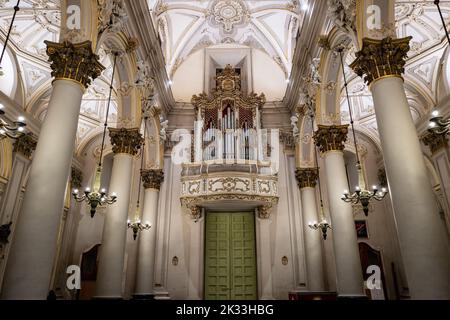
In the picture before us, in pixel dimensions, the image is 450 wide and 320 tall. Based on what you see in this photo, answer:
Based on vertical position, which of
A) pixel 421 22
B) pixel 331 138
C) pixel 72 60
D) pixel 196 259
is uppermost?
pixel 421 22

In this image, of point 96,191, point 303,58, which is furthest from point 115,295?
point 303,58

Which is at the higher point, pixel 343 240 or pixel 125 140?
pixel 125 140

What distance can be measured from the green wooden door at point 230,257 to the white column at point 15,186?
661 centimetres

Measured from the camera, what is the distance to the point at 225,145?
12172 millimetres

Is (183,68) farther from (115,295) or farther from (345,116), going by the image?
(115,295)

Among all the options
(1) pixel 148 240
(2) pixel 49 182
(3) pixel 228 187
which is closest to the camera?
(2) pixel 49 182

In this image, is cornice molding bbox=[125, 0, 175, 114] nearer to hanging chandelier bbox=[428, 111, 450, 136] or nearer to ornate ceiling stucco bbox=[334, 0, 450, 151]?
ornate ceiling stucco bbox=[334, 0, 450, 151]

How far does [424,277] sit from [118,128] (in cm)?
738

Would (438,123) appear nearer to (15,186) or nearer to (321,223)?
(321,223)

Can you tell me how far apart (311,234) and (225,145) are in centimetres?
466

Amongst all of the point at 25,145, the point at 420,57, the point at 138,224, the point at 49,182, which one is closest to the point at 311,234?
the point at 138,224

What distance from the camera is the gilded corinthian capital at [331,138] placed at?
827 cm

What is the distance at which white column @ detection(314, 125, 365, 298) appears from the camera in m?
7.00

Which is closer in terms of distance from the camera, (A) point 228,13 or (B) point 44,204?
(B) point 44,204
